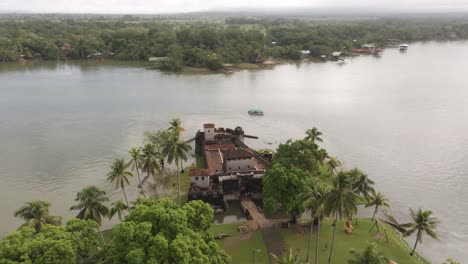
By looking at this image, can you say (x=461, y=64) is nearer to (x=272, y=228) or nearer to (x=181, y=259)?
(x=272, y=228)

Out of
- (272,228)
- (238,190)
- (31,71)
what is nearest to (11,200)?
(238,190)

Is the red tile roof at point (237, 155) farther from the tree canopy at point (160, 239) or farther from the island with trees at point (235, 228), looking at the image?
the tree canopy at point (160, 239)

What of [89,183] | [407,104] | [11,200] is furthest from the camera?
[407,104]

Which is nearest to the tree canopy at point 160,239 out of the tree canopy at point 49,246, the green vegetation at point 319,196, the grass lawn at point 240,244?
the tree canopy at point 49,246

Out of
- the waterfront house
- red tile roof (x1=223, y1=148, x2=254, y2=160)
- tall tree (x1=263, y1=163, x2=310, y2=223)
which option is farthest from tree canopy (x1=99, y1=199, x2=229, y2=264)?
red tile roof (x1=223, y1=148, x2=254, y2=160)

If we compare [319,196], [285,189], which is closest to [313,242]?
[285,189]

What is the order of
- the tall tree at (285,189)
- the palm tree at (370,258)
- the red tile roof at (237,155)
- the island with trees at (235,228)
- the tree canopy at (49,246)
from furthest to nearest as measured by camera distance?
the red tile roof at (237,155) → the tall tree at (285,189) → the palm tree at (370,258) → the island with trees at (235,228) → the tree canopy at (49,246)
